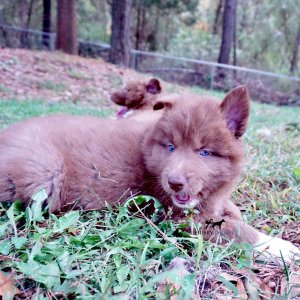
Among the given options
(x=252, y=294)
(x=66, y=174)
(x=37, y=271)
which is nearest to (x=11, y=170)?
(x=66, y=174)

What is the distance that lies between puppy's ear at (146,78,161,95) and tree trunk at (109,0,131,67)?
951 centimetres

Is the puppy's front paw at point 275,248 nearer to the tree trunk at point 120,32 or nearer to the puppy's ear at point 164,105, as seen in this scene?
the puppy's ear at point 164,105

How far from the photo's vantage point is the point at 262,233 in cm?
344

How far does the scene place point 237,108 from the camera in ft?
11.3

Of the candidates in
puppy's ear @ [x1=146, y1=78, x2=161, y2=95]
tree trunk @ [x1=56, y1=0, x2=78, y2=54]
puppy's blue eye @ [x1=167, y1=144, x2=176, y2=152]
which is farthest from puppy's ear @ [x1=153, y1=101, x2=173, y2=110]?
tree trunk @ [x1=56, y1=0, x2=78, y2=54]

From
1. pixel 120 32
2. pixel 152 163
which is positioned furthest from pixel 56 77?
pixel 152 163

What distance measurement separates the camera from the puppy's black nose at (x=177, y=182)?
3.07m

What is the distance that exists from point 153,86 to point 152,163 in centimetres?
387

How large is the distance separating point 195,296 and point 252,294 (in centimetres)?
32

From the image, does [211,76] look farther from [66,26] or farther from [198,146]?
[198,146]

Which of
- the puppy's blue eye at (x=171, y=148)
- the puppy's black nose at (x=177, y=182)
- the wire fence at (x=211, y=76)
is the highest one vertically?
the puppy's blue eye at (x=171, y=148)

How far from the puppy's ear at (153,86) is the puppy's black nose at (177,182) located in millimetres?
4215

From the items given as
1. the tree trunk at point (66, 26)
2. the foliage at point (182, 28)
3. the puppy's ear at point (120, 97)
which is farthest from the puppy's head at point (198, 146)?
the foliage at point (182, 28)

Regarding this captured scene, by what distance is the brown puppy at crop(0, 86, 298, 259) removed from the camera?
328 centimetres
